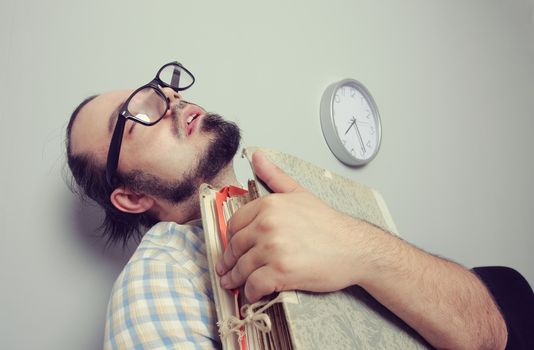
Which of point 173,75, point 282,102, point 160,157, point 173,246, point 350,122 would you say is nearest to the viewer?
point 173,246

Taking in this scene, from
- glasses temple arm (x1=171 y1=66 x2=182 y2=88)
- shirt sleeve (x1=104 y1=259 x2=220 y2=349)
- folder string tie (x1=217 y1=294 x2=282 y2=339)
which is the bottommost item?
shirt sleeve (x1=104 y1=259 x2=220 y2=349)

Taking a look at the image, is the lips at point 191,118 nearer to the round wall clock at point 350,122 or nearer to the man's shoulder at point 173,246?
the man's shoulder at point 173,246

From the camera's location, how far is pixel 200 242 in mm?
806

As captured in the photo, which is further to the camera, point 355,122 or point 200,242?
point 355,122

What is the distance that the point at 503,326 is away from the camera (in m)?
0.76

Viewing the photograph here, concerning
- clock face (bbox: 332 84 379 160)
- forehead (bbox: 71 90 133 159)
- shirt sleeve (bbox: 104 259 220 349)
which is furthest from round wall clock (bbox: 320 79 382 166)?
shirt sleeve (bbox: 104 259 220 349)

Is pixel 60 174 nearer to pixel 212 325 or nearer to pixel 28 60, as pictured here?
pixel 28 60

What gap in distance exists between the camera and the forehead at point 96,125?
896 mm

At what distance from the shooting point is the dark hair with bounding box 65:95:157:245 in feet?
3.03

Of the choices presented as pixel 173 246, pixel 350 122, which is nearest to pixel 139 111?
pixel 173 246

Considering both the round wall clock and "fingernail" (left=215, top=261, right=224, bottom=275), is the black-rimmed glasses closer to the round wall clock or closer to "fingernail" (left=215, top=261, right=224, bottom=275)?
"fingernail" (left=215, top=261, right=224, bottom=275)

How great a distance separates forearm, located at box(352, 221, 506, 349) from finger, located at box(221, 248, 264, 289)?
164 millimetres

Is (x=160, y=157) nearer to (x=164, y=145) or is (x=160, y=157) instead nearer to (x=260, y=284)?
(x=164, y=145)

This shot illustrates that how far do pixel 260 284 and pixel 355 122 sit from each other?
1.12 meters
